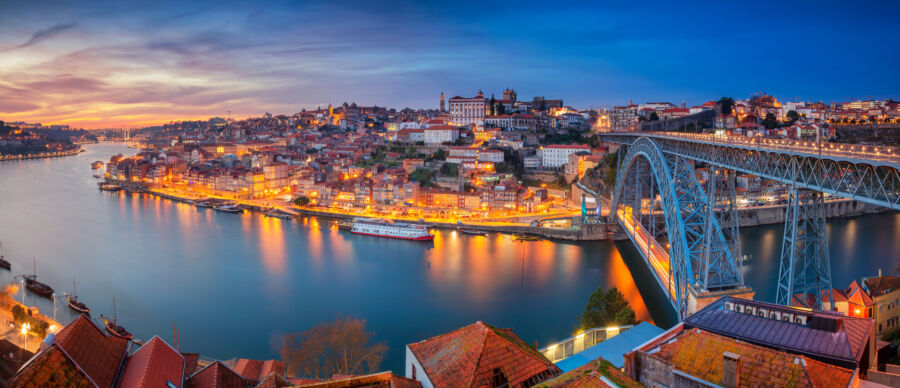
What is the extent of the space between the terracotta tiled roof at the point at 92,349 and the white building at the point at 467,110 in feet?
70.1

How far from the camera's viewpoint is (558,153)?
1714 centimetres

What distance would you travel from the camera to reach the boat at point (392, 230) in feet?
39.3

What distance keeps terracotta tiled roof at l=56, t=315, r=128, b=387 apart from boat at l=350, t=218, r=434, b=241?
31.3ft

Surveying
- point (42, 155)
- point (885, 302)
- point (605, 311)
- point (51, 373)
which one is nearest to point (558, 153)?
point (605, 311)

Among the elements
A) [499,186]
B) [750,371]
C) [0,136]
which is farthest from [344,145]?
[0,136]

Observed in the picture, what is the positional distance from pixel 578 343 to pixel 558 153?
Result: 13564 mm

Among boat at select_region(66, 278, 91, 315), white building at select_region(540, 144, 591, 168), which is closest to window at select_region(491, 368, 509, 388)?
boat at select_region(66, 278, 91, 315)

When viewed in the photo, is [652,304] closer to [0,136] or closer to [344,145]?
[344,145]

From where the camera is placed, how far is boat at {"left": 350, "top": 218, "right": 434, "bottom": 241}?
12.0m

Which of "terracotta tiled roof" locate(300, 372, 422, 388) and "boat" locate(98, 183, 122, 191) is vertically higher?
"terracotta tiled roof" locate(300, 372, 422, 388)

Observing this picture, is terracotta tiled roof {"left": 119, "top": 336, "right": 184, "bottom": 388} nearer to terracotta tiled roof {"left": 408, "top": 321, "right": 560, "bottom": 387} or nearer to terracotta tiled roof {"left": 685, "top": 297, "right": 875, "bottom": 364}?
terracotta tiled roof {"left": 408, "top": 321, "right": 560, "bottom": 387}

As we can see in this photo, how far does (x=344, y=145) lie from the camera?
2267cm

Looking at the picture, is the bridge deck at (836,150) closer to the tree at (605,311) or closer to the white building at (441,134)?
the tree at (605,311)

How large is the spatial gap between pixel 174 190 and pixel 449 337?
2069 cm
